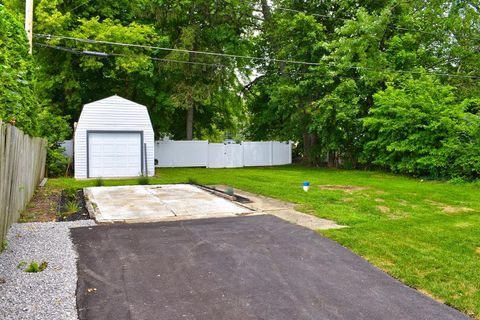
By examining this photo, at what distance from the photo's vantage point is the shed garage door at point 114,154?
591 inches

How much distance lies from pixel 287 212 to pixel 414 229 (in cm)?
237

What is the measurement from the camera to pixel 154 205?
8.26 metres

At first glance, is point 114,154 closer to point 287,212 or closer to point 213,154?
point 213,154

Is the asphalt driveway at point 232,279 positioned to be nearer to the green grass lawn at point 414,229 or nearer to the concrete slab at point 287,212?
the green grass lawn at point 414,229

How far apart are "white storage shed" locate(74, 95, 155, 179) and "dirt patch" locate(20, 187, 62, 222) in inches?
164

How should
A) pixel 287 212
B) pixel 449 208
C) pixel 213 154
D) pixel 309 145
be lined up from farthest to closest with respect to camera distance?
pixel 309 145
pixel 213 154
pixel 449 208
pixel 287 212

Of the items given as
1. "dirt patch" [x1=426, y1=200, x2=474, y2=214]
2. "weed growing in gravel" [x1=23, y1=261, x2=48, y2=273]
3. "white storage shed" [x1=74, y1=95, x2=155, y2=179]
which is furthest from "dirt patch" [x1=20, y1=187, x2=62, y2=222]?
"dirt patch" [x1=426, y1=200, x2=474, y2=214]

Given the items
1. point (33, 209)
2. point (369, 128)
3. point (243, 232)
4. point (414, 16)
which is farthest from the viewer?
point (414, 16)

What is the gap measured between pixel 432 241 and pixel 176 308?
4093 millimetres

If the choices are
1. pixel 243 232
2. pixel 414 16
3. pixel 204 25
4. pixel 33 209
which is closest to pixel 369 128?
pixel 414 16

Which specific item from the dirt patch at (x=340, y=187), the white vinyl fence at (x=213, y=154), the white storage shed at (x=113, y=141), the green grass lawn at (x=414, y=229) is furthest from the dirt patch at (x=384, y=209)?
the white vinyl fence at (x=213, y=154)

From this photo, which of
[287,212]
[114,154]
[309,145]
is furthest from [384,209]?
[309,145]

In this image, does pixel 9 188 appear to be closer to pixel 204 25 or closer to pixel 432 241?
pixel 432 241

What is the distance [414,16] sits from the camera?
18062 mm
